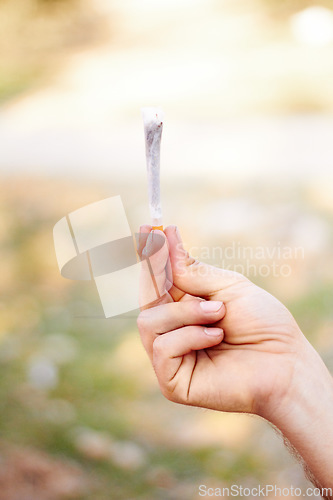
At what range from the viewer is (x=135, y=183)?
1.04 meters

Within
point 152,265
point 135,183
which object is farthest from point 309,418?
point 135,183

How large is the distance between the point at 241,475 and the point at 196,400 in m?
0.60

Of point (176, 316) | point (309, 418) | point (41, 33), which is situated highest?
point (41, 33)

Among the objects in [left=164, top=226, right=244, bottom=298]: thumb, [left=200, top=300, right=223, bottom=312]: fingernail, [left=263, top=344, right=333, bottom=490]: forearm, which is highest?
[left=164, top=226, right=244, bottom=298]: thumb

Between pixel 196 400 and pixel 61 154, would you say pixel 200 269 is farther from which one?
pixel 61 154

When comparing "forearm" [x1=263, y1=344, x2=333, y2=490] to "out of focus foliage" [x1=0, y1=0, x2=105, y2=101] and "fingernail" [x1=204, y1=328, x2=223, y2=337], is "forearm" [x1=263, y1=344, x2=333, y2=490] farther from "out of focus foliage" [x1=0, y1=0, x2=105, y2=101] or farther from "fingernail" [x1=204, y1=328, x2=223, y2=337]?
"out of focus foliage" [x1=0, y1=0, x2=105, y2=101]

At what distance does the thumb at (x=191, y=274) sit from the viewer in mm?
521

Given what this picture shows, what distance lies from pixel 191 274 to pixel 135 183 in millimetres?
553

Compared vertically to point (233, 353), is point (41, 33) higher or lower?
higher

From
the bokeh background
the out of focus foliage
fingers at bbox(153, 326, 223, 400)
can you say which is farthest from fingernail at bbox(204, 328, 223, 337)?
the out of focus foliage

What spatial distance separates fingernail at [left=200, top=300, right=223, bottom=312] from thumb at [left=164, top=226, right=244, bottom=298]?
0.09 ft

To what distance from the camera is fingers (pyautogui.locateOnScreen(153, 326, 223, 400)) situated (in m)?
0.49

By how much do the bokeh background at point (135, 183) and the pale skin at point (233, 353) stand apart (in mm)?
507

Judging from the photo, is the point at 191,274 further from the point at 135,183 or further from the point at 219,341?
the point at 135,183
